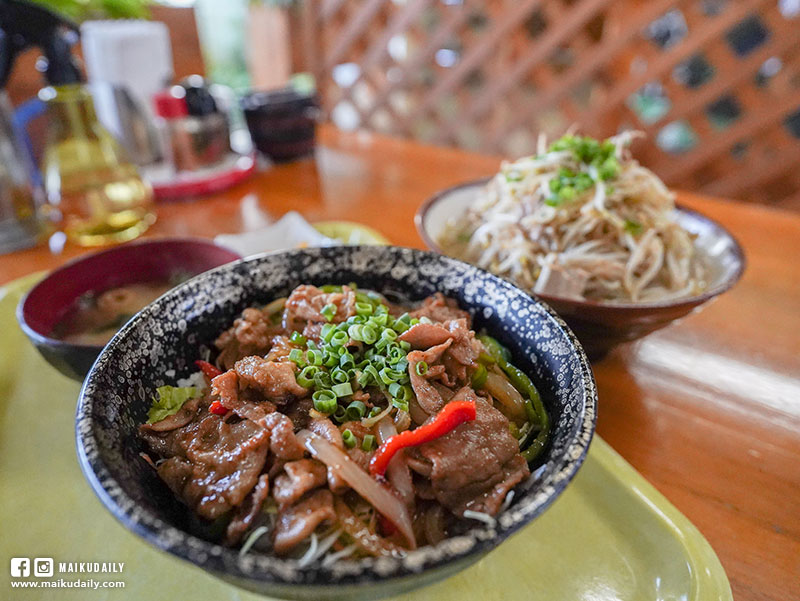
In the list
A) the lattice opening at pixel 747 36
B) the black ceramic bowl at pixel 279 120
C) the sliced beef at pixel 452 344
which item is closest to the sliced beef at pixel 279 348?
the sliced beef at pixel 452 344

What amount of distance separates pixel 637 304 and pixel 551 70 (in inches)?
147

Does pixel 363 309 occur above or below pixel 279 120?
below

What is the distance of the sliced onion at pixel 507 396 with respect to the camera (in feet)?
2.99

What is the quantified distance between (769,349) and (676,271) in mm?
326

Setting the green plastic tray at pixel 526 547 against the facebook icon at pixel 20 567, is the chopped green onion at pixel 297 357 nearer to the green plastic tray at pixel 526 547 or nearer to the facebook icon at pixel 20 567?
the green plastic tray at pixel 526 547

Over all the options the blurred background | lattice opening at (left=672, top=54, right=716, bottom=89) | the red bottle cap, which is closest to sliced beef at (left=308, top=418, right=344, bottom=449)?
the red bottle cap

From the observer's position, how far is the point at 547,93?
13.4ft

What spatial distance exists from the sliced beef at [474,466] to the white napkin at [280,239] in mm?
1012

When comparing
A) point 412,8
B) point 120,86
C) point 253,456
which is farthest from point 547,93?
point 253,456

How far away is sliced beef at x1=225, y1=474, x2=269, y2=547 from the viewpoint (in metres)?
0.71

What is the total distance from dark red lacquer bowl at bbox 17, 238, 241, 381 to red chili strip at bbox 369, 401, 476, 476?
0.76 m

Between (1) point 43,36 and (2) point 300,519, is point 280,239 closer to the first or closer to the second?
(1) point 43,36

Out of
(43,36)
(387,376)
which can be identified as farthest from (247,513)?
(43,36)

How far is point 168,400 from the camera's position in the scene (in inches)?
36.9
